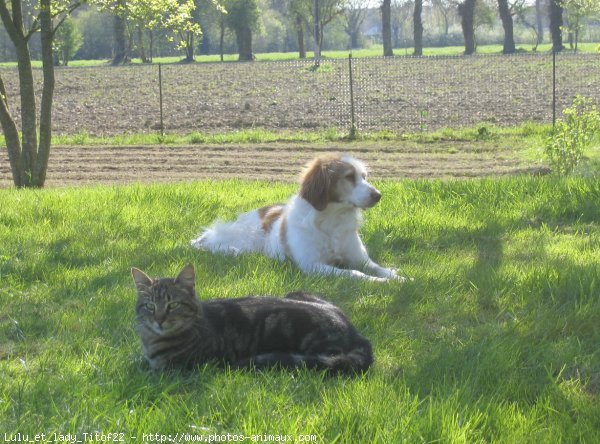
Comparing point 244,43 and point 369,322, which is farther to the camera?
point 244,43

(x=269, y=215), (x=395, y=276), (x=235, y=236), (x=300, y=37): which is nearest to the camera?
(x=395, y=276)

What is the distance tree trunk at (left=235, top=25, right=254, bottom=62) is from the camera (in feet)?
228

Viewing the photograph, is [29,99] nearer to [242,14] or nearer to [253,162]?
[253,162]

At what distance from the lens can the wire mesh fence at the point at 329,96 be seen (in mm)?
25844

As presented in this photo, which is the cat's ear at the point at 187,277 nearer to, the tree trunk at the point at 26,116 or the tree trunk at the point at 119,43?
the tree trunk at the point at 26,116

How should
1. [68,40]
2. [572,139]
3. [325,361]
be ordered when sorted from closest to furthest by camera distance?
[325,361] → [572,139] → [68,40]

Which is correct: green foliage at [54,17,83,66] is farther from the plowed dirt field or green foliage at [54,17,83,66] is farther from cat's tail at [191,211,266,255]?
cat's tail at [191,211,266,255]

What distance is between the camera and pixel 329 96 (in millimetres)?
31609

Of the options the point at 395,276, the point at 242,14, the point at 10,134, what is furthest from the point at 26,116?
the point at 242,14

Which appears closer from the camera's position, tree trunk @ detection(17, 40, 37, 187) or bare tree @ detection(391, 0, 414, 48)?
tree trunk @ detection(17, 40, 37, 187)

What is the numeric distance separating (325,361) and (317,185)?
303cm

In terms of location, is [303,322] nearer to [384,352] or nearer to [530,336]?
[384,352]

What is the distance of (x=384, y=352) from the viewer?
488cm

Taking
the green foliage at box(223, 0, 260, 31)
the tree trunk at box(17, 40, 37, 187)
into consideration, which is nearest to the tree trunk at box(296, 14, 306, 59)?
the green foliage at box(223, 0, 260, 31)
